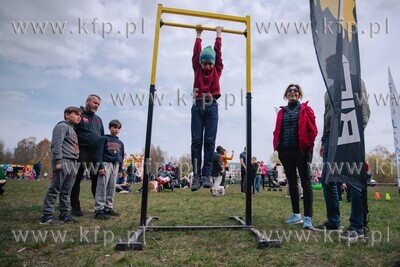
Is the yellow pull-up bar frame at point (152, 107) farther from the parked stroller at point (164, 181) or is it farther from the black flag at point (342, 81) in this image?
the parked stroller at point (164, 181)

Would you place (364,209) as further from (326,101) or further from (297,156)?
(326,101)

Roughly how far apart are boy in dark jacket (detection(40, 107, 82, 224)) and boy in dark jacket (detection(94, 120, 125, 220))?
51cm

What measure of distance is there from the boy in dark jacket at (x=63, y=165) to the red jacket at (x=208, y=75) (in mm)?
2247

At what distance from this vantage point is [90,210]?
6305 mm

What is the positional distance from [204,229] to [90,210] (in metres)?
3.31

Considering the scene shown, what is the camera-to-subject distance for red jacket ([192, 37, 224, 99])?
4.46 m

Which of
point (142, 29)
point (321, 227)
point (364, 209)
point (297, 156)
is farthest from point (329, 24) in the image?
point (321, 227)

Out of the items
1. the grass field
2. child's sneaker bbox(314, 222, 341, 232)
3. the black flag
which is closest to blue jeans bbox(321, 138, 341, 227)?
child's sneaker bbox(314, 222, 341, 232)

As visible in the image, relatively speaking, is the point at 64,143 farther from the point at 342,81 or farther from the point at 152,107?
the point at 342,81

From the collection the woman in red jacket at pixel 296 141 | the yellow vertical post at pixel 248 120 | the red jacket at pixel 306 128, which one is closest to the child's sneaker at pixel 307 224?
the woman in red jacket at pixel 296 141

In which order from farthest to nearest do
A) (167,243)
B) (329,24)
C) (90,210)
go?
(90,210), (329,24), (167,243)

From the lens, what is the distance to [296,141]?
4.53m

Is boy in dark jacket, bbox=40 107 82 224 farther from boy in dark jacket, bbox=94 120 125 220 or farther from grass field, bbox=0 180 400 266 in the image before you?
boy in dark jacket, bbox=94 120 125 220

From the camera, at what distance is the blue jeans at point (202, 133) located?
4.41 meters
